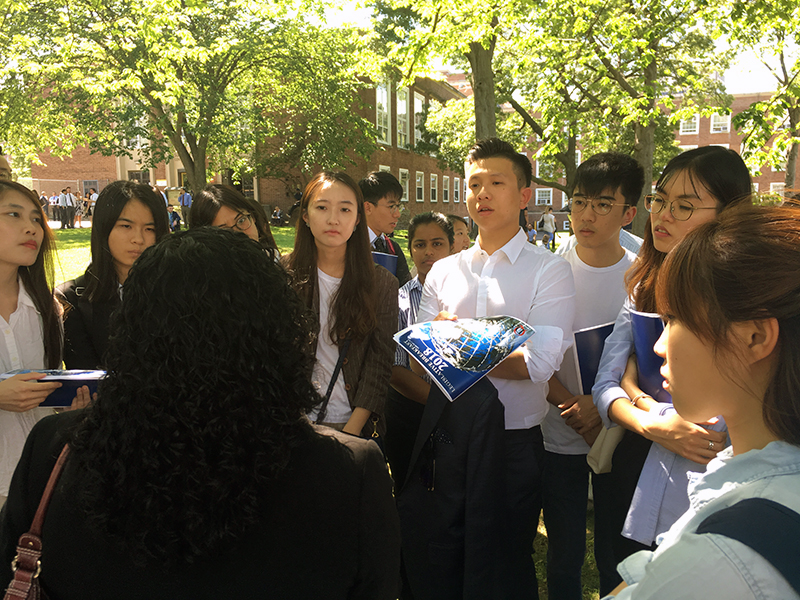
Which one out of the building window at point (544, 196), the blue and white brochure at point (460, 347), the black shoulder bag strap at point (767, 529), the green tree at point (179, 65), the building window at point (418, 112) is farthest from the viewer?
the building window at point (544, 196)

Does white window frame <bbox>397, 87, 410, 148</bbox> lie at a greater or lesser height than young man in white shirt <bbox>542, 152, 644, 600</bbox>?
greater

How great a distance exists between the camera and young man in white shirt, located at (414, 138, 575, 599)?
2.29 metres

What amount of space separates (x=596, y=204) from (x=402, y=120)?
1278 inches

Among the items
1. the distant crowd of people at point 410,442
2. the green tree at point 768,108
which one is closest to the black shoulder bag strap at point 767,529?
the distant crowd of people at point 410,442

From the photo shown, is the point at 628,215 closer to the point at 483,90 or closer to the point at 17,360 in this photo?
the point at 17,360

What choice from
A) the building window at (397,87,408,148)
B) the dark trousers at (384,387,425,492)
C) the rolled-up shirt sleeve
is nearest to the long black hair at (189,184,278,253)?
the dark trousers at (384,387,425,492)

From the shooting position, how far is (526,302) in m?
2.54

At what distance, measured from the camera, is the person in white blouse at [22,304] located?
245 centimetres

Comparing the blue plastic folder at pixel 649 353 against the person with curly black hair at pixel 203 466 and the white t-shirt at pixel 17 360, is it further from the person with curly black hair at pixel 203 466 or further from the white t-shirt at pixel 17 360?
the white t-shirt at pixel 17 360

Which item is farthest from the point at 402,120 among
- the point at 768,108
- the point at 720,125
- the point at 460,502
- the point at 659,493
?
the point at 659,493

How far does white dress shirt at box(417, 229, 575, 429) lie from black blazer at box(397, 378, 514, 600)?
46 cm

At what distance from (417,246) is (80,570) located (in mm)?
3327

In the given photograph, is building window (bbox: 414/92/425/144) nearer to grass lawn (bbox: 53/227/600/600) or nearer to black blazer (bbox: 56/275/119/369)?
grass lawn (bbox: 53/227/600/600)

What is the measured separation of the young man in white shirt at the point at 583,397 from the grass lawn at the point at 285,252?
0.58 meters
